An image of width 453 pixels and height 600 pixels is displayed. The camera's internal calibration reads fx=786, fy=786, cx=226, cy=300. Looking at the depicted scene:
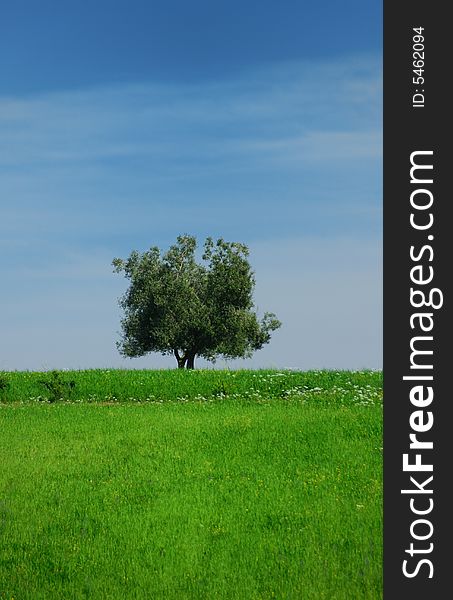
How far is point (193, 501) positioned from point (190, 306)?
40.3 m

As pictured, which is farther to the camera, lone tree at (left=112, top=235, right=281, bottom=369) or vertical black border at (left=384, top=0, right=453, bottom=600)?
lone tree at (left=112, top=235, right=281, bottom=369)

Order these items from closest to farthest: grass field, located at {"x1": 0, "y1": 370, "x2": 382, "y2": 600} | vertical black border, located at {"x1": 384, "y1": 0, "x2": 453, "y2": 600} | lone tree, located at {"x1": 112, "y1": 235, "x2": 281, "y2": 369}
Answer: vertical black border, located at {"x1": 384, "y1": 0, "x2": 453, "y2": 600} → grass field, located at {"x1": 0, "y1": 370, "x2": 382, "y2": 600} → lone tree, located at {"x1": 112, "y1": 235, "x2": 281, "y2": 369}

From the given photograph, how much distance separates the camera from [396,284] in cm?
862

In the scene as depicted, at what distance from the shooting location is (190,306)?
56.1 meters

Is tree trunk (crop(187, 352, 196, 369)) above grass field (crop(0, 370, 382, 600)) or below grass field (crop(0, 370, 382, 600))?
above

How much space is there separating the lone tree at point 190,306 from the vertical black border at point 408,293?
153ft

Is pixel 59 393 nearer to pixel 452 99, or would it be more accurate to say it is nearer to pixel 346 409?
pixel 346 409

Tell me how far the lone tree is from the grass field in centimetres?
2566

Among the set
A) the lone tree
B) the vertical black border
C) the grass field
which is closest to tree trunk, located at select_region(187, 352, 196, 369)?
the lone tree

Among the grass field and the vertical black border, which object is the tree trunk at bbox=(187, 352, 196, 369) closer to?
the grass field

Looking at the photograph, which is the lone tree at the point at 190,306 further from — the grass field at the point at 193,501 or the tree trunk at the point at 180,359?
the grass field at the point at 193,501

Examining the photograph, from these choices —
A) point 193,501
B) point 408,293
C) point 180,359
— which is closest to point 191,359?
point 180,359

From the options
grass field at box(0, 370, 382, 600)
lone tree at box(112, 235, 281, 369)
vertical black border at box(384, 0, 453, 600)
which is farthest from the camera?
lone tree at box(112, 235, 281, 369)

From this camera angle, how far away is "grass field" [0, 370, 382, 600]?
11977mm
